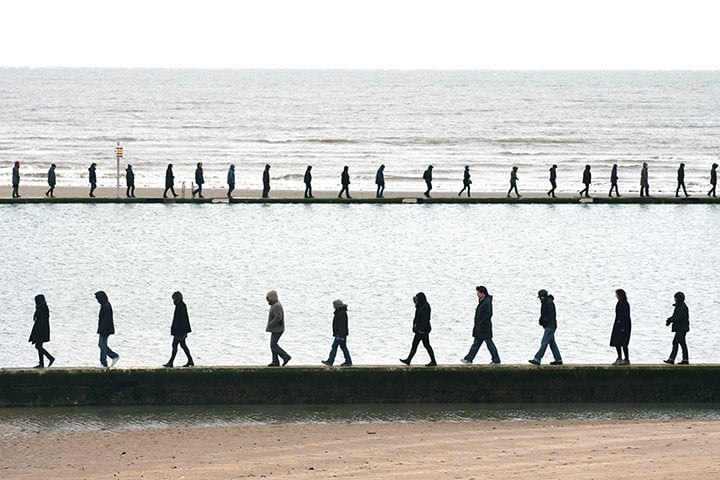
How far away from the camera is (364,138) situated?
3551 inches

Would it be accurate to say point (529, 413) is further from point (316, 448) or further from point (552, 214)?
point (552, 214)

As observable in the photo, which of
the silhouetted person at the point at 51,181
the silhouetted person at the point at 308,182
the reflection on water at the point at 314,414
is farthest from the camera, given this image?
the silhouetted person at the point at 308,182

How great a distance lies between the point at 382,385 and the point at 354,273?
10.7 m

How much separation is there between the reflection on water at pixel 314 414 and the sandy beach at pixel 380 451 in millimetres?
263

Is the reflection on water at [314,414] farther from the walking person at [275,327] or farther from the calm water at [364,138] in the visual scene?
the calm water at [364,138]

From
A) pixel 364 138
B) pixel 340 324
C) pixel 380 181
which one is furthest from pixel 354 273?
pixel 364 138

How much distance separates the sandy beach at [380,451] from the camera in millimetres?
12391

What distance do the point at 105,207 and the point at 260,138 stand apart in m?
52.7

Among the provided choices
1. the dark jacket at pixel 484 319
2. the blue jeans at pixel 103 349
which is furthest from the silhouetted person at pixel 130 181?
the dark jacket at pixel 484 319

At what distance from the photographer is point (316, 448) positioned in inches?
535

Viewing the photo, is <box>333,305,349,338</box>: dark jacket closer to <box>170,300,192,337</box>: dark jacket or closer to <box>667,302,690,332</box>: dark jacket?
<box>170,300,192,337</box>: dark jacket

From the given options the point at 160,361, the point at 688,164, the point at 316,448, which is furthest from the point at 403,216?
the point at 688,164

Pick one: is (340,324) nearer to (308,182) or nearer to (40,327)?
(40,327)

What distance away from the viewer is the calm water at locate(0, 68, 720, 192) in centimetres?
5734
